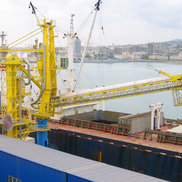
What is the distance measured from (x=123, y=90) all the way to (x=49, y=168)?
10899 millimetres

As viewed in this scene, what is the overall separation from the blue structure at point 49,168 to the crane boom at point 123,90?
7.27m

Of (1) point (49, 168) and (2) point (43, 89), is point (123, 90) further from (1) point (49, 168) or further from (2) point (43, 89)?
(1) point (49, 168)

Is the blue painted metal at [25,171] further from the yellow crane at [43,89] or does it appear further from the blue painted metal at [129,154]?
the blue painted metal at [129,154]

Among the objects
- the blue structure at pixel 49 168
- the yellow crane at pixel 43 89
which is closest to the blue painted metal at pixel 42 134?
the yellow crane at pixel 43 89

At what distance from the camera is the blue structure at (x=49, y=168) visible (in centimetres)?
965

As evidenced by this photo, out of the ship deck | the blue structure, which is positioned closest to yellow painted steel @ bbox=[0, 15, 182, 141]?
the ship deck

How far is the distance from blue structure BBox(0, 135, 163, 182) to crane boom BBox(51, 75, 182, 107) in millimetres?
7274

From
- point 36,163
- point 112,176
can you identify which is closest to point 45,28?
point 36,163

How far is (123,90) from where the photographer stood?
2014 centimetres

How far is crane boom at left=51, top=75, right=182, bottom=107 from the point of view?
62.6 feet

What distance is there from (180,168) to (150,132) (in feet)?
10.5

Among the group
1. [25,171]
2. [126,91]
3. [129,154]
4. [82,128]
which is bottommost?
[129,154]

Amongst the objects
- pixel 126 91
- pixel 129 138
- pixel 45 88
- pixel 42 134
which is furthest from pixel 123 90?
pixel 42 134

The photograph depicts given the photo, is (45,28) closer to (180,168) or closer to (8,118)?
(8,118)
